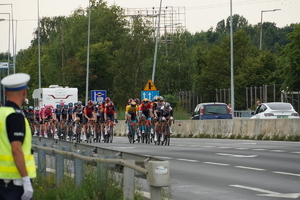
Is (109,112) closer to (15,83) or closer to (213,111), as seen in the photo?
(213,111)

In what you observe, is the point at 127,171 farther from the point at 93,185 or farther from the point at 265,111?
the point at 265,111

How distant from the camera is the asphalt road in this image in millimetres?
12125

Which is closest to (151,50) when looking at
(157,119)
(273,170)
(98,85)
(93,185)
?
(98,85)

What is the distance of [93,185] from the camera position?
968cm

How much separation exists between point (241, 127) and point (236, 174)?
19.3 meters

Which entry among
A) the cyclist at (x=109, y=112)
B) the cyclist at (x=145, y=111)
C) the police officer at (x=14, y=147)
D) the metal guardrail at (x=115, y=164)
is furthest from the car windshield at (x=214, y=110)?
the police officer at (x=14, y=147)

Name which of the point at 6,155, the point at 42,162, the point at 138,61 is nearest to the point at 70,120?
the point at 42,162

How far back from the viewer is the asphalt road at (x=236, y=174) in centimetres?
1212

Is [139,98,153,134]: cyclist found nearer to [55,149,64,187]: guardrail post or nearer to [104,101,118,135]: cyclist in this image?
[104,101,118,135]: cyclist

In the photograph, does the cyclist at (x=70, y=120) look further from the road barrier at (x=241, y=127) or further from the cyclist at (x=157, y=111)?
the cyclist at (x=157, y=111)

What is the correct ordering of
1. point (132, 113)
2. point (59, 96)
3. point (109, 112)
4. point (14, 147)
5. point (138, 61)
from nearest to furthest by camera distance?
point (14, 147)
point (132, 113)
point (109, 112)
point (59, 96)
point (138, 61)

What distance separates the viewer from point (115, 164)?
9.66 metres

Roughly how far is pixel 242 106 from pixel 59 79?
4859 cm

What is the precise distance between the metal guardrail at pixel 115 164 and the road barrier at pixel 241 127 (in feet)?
59.1
